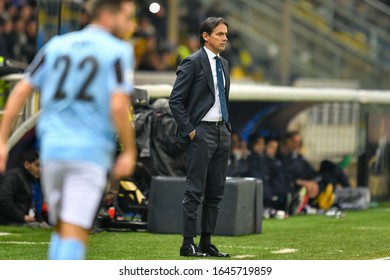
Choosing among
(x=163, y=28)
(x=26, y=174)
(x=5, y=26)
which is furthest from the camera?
(x=163, y=28)

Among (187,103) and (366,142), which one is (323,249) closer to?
(187,103)

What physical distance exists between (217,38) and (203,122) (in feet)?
2.31

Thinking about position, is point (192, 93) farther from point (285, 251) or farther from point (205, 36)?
point (285, 251)

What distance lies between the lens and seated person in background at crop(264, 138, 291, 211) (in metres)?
16.6

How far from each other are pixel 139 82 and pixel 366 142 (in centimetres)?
371

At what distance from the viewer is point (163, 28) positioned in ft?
88.4

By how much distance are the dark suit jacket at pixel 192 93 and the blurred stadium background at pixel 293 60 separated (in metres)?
4.20

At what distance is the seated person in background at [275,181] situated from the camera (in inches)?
655

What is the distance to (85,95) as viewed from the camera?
6945 millimetres

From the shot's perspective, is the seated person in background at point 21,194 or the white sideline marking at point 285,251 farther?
the seated person in background at point 21,194

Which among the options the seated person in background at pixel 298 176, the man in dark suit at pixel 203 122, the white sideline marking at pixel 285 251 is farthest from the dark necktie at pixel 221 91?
the seated person in background at pixel 298 176

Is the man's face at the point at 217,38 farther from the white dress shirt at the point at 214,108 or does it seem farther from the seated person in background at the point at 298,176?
the seated person in background at the point at 298,176

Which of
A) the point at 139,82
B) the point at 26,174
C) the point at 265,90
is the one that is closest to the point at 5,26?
the point at 139,82

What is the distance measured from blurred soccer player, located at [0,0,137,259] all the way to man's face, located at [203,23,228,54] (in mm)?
3401
